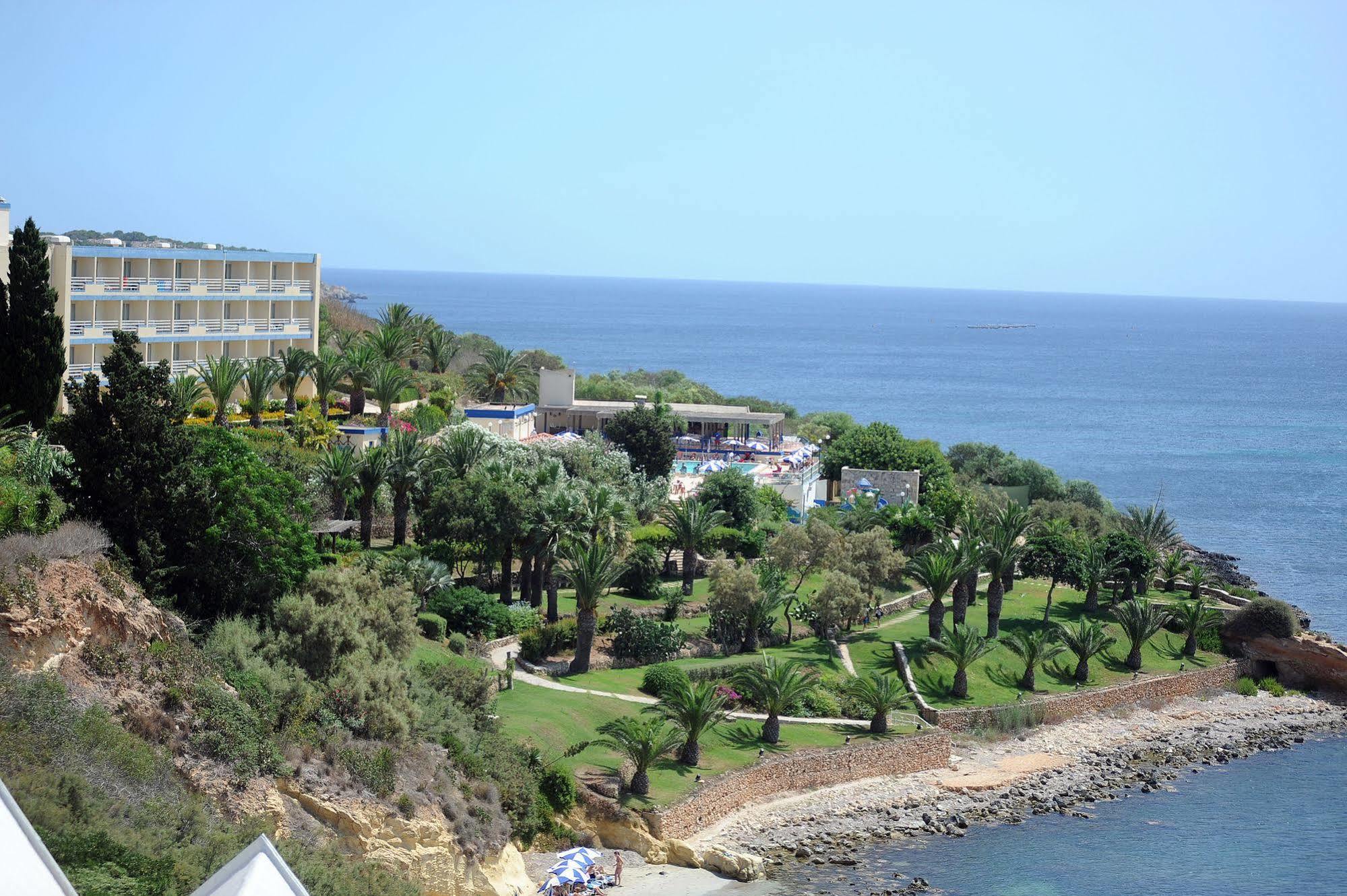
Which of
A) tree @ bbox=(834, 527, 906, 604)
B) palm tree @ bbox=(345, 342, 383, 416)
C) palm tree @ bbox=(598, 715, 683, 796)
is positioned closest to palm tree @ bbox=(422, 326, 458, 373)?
palm tree @ bbox=(345, 342, 383, 416)

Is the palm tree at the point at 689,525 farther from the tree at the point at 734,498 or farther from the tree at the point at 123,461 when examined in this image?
the tree at the point at 123,461

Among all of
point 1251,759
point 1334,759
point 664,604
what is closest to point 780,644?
point 664,604

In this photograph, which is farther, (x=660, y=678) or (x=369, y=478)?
(x=369, y=478)

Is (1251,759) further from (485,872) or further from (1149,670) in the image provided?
(485,872)

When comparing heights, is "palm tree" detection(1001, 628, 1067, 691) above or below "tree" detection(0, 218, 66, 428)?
below

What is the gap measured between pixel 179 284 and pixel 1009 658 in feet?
126

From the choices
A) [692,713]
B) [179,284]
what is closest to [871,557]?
[692,713]

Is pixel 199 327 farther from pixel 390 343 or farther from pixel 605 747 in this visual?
pixel 605 747

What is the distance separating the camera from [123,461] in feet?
97.9

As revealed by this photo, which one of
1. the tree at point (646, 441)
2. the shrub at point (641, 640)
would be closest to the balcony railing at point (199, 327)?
the tree at point (646, 441)

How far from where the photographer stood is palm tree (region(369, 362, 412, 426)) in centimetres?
5997

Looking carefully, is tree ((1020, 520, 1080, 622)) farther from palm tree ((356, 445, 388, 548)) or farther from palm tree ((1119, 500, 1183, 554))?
palm tree ((356, 445, 388, 548))

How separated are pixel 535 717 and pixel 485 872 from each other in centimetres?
653

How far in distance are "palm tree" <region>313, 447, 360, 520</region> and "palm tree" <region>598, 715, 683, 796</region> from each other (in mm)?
15483
